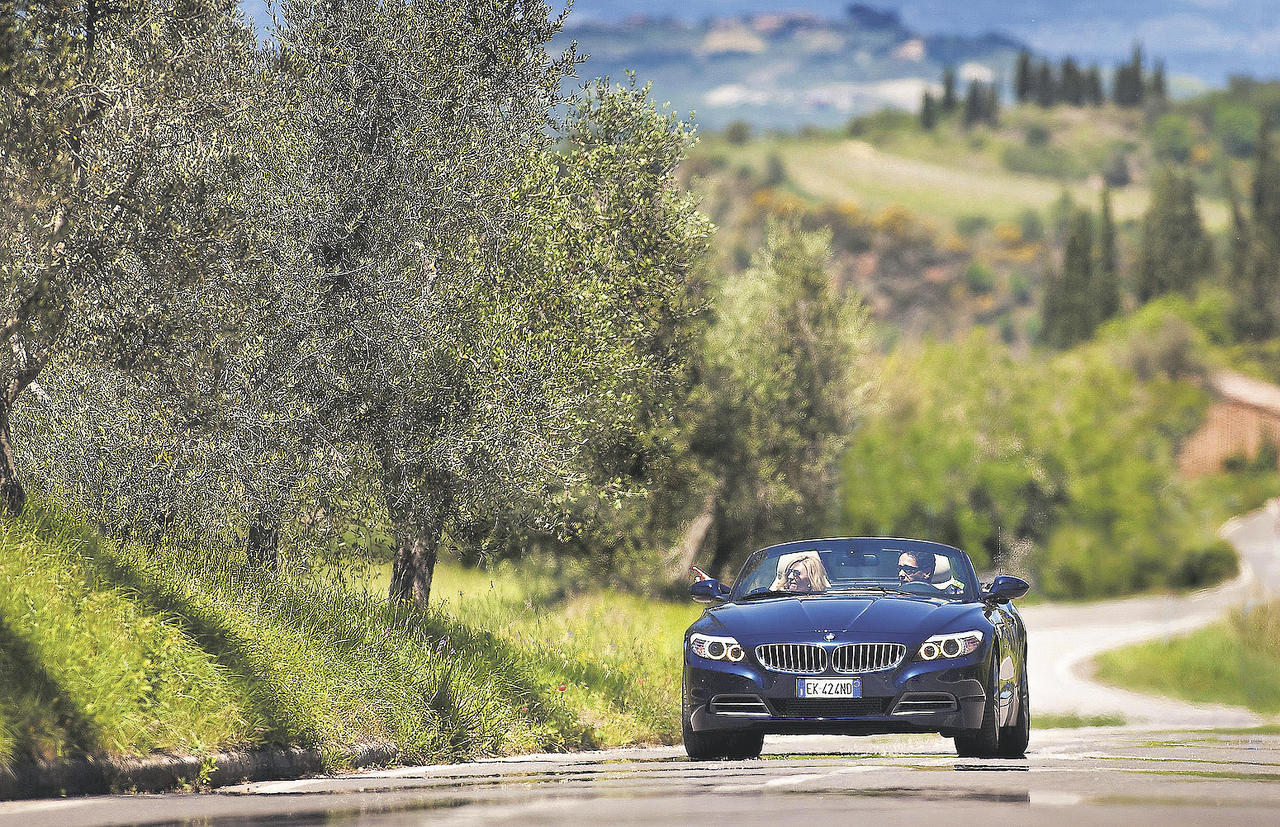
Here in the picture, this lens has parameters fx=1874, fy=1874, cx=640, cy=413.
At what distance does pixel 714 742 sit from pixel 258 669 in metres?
3.25

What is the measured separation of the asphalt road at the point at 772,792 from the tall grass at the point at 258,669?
1.81 feet

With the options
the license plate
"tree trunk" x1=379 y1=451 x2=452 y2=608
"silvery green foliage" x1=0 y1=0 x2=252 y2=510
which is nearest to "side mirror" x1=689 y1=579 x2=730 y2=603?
the license plate

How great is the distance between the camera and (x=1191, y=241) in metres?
167

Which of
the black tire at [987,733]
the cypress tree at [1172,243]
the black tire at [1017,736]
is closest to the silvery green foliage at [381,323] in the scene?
the black tire at [1017,736]

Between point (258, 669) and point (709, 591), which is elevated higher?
point (709, 591)

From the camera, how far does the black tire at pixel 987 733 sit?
1262 cm

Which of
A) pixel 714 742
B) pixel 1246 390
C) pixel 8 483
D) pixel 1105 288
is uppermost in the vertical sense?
pixel 1105 288

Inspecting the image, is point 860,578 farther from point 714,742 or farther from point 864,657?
point 864,657

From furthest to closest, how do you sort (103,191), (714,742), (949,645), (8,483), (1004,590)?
1. (103,191)
2. (8,483)
3. (1004,590)
4. (714,742)
5. (949,645)

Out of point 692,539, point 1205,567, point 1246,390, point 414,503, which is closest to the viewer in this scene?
Result: point 414,503

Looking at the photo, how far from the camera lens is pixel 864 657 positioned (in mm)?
12359

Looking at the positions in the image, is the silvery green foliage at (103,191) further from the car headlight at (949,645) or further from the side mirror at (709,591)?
the car headlight at (949,645)

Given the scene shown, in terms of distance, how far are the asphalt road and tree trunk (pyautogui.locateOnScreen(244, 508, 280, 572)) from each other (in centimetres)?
330

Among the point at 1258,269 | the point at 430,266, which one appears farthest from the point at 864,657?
the point at 1258,269
